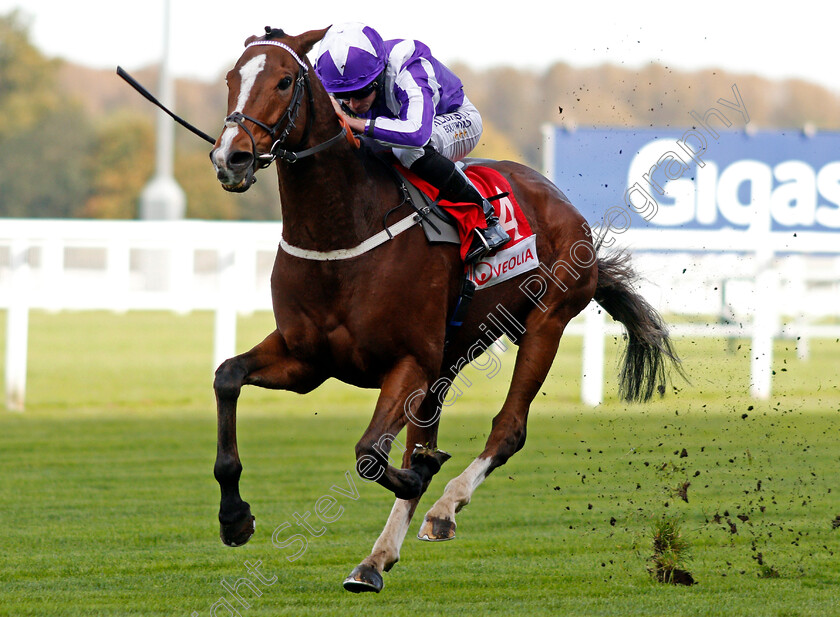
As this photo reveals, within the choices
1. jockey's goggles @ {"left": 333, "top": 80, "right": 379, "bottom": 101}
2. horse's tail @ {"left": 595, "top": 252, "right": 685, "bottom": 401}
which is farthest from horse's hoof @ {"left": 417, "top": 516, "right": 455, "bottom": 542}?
horse's tail @ {"left": 595, "top": 252, "right": 685, "bottom": 401}

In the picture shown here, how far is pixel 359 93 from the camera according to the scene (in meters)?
4.20

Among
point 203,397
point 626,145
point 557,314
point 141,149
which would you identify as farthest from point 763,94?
point 557,314

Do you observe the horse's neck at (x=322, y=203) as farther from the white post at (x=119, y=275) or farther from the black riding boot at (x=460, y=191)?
the white post at (x=119, y=275)

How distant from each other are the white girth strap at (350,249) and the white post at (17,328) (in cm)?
594

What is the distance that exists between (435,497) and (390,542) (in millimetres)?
2118

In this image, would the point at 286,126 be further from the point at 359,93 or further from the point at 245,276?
the point at 245,276

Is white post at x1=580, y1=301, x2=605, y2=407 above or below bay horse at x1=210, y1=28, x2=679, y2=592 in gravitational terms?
below

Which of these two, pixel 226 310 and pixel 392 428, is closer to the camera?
pixel 392 428

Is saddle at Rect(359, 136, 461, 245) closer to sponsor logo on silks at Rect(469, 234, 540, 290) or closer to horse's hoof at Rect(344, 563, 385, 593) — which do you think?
sponsor logo on silks at Rect(469, 234, 540, 290)

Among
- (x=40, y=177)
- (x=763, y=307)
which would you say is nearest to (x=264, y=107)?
(x=763, y=307)

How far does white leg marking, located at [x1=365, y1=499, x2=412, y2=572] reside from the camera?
4.18 meters

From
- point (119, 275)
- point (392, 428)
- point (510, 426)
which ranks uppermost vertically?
point (392, 428)

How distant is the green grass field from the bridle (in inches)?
62.8

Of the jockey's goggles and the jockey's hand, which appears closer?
the jockey's hand
